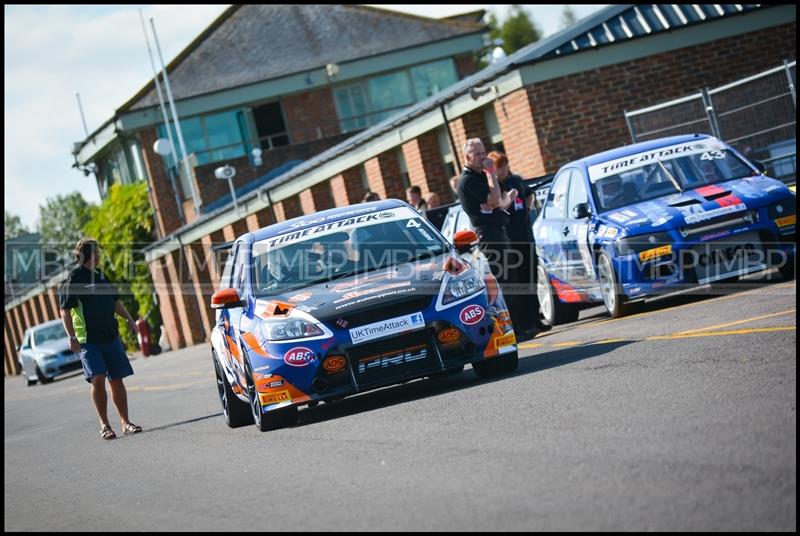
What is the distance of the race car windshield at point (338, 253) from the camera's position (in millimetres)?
10680

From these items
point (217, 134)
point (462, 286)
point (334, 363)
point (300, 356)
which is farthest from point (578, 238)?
point (217, 134)

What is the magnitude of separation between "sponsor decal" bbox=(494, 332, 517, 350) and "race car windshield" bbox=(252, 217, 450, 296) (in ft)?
3.40

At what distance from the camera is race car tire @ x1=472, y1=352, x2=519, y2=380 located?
1039cm

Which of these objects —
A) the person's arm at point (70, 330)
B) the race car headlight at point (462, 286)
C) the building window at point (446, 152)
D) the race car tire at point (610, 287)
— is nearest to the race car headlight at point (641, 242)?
the race car tire at point (610, 287)

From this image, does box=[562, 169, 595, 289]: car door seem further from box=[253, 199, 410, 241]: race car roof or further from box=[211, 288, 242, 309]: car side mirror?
box=[211, 288, 242, 309]: car side mirror

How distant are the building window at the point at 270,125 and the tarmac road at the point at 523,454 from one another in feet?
130

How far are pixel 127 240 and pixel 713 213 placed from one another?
4229cm

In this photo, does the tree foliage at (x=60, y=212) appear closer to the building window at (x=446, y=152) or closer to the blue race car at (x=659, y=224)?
the building window at (x=446, y=152)

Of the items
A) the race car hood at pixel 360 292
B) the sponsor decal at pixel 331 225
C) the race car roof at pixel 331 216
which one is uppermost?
the race car roof at pixel 331 216

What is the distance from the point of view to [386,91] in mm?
52031

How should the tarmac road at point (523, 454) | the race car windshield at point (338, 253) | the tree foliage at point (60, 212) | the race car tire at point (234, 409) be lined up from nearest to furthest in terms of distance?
1. the tarmac road at point (523, 454)
2. the race car windshield at point (338, 253)
3. the race car tire at point (234, 409)
4. the tree foliage at point (60, 212)

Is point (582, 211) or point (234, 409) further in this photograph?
point (582, 211)

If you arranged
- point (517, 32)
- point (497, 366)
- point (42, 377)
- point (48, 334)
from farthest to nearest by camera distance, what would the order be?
point (517, 32) < point (48, 334) < point (42, 377) < point (497, 366)

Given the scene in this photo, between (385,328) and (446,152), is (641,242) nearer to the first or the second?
(385,328)
